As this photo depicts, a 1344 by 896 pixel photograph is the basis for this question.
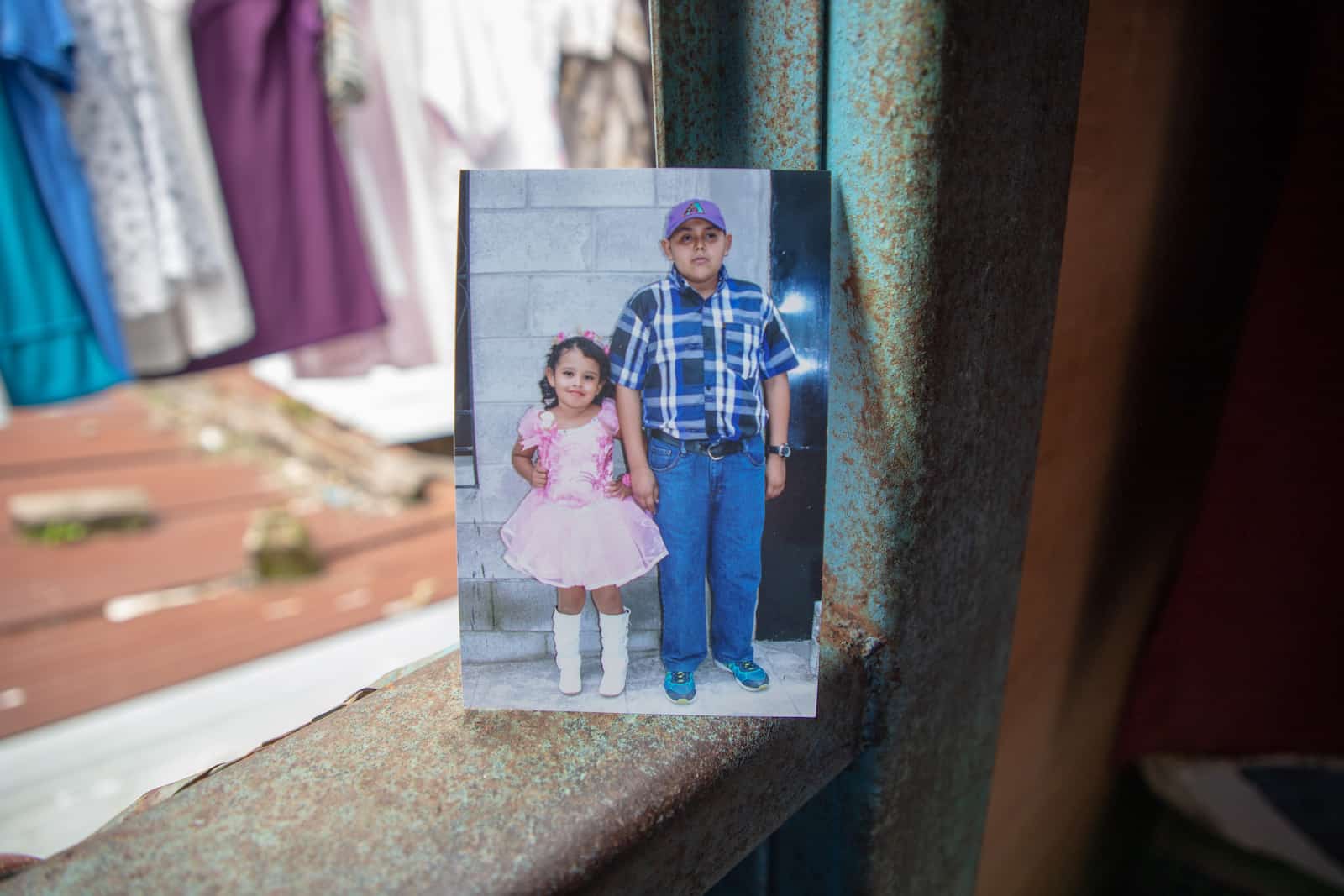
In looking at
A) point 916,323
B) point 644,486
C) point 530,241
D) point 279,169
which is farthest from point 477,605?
point 279,169

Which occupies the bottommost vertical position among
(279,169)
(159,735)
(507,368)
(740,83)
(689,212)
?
(159,735)

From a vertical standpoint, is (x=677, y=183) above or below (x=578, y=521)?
above

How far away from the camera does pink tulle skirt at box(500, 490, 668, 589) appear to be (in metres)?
0.49

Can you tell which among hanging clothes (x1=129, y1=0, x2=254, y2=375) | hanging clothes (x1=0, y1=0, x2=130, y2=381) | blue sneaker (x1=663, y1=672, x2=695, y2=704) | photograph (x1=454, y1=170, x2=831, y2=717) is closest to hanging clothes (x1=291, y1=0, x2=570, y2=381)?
hanging clothes (x1=129, y1=0, x2=254, y2=375)

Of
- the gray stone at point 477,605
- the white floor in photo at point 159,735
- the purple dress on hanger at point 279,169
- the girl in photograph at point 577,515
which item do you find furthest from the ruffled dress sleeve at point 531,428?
the purple dress on hanger at point 279,169

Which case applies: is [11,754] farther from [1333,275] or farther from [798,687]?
[1333,275]

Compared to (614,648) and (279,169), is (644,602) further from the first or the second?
(279,169)

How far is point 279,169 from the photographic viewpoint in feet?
→ 6.05

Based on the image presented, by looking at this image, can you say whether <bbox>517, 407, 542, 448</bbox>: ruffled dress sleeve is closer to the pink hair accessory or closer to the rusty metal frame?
the pink hair accessory

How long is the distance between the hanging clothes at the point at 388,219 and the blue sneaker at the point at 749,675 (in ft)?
6.44

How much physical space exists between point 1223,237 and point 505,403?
3.10 ft

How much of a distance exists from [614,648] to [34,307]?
1.74m

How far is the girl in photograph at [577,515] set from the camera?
0.48 metres

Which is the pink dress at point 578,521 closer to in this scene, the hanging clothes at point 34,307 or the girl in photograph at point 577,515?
the girl in photograph at point 577,515
